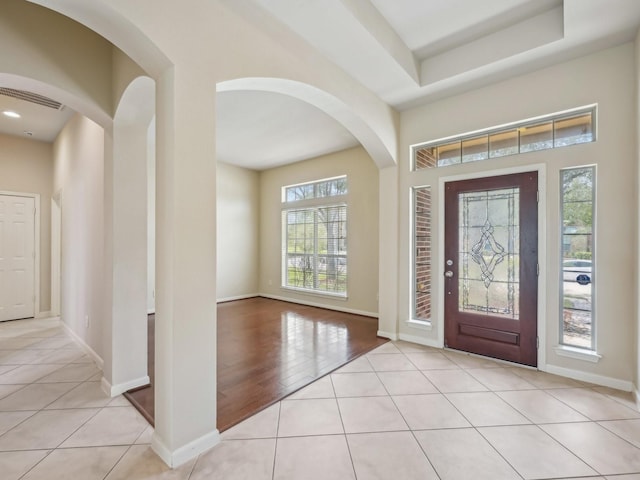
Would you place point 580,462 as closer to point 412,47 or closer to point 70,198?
point 412,47

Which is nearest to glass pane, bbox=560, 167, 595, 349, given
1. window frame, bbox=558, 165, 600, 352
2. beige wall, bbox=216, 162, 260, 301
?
window frame, bbox=558, 165, 600, 352

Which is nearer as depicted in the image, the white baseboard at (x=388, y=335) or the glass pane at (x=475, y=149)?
the glass pane at (x=475, y=149)

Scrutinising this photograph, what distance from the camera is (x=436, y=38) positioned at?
2.89m

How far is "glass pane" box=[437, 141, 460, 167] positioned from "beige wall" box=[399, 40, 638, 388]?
1.00 ft

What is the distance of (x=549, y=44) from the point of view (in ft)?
8.48

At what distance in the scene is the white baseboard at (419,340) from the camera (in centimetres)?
364

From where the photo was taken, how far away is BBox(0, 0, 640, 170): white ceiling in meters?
2.28

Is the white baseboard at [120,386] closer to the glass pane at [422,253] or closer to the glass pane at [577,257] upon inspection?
the glass pane at [422,253]

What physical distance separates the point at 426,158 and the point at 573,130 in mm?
1423

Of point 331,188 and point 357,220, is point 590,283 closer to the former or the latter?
point 357,220

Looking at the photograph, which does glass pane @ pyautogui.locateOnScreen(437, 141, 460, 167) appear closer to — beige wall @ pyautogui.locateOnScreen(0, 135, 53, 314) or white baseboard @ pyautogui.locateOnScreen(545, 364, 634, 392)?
white baseboard @ pyautogui.locateOnScreen(545, 364, 634, 392)

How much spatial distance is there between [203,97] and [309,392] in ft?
7.77

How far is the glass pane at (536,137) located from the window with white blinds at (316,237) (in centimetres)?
306

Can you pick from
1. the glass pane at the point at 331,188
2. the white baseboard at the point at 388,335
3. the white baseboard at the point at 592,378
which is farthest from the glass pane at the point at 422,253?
the glass pane at the point at 331,188
